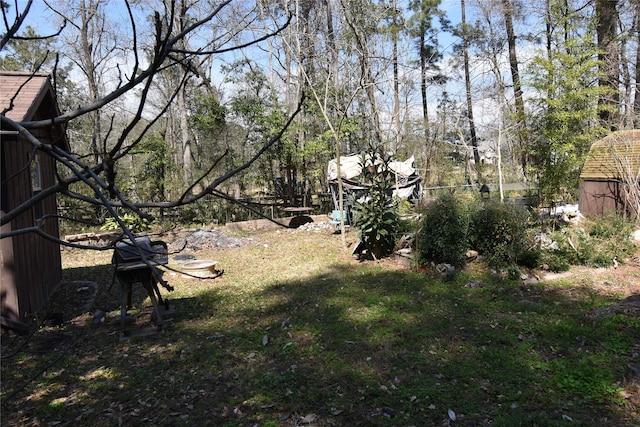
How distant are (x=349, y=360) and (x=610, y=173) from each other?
9167 millimetres

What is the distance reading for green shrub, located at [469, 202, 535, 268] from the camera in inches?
299

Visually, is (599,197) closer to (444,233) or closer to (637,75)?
(444,233)

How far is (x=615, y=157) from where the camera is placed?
385 inches

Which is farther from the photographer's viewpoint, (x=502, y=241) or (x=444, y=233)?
(x=502, y=241)

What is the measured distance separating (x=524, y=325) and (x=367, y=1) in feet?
38.6

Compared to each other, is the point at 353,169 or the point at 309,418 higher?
the point at 353,169

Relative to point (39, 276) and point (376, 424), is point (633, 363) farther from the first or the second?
point (39, 276)

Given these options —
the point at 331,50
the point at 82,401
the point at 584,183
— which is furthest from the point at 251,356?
the point at 331,50

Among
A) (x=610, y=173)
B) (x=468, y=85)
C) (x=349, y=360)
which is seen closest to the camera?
(x=349, y=360)

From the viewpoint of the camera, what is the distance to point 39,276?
22.6 feet

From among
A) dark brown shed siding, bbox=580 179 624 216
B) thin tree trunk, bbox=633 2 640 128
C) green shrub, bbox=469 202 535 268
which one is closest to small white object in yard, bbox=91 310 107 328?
green shrub, bbox=469 202 535 268

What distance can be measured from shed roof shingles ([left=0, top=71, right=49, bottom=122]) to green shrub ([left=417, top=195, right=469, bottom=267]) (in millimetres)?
6517

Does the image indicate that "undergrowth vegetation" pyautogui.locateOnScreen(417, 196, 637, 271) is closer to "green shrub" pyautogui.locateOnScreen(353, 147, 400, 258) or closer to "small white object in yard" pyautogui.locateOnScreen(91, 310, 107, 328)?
"green shrub" pyautogui.locateOnScreen(353, 147, 400, 258)

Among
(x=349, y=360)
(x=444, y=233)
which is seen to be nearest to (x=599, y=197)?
(x=444, y=233)
